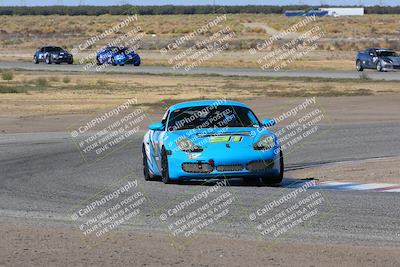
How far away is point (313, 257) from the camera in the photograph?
30.8ft

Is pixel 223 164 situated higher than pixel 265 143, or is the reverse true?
pixel 265 143

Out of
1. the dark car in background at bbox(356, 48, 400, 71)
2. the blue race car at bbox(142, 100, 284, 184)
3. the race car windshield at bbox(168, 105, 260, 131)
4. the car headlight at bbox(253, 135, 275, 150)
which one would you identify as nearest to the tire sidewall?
the dark car in background at bbox(356, 48, 400, 71)

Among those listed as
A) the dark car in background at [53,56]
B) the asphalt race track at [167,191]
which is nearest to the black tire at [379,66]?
the dark car in background at [53,56]

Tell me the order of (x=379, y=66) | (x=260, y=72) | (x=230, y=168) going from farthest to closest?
1. (x=260, y=72)
2. (x=379, y=66)
3. (x=230, y=168)

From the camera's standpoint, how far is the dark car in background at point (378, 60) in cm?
5581

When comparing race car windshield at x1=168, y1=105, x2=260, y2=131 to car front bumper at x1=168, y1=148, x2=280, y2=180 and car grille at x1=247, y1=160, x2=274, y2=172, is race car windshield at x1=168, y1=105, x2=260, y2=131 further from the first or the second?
car grille at x1=247, y1=160, x2=274, y2=172

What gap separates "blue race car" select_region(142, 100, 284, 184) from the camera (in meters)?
14.9

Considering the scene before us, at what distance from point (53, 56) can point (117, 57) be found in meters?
6.71

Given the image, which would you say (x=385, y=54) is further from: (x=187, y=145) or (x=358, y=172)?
(x=187, y=145)

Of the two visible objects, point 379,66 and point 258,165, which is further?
point 379,66

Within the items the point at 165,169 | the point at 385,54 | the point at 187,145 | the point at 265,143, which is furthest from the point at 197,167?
the point at 385,54

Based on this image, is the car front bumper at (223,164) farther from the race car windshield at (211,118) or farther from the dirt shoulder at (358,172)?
the dirt shoulder at (358,172)

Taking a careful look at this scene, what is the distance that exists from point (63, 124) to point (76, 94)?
11527mm

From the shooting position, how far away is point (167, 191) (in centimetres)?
1455
